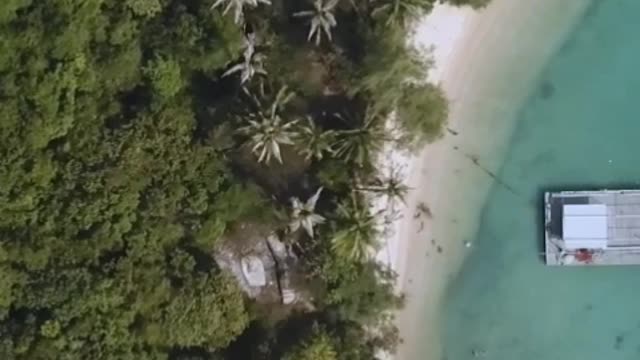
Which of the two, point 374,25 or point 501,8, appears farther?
point 501,8

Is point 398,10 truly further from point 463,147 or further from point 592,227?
point 592,227

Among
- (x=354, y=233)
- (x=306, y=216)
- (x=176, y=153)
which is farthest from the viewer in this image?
(x=176, y=153)

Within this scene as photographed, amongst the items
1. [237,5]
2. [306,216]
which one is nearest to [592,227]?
[306,216]

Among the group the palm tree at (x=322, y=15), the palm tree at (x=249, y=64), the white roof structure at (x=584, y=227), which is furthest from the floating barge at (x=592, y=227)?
the palm tree at (x=249, y=64)

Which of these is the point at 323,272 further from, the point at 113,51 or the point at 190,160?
the point at 113,51

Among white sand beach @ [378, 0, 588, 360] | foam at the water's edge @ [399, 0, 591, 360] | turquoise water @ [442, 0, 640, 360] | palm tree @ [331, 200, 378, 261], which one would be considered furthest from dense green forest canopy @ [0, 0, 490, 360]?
turquoise water @ [442, 0, 640, 360]

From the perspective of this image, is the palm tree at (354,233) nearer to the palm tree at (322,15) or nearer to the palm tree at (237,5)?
the palm tree at (322,15)

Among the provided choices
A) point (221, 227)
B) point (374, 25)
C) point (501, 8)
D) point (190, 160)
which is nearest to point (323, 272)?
point (221, 227)
